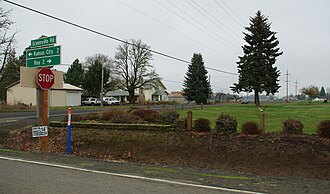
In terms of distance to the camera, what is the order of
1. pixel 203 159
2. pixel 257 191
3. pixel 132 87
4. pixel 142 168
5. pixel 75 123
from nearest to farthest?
1. pixel 257 191
2. pixel 142 168
3. pixel 203 159
4. pixel 75 123
5. pixel 132 87

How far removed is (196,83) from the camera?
64938 millimetres

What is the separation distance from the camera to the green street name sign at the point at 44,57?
35.2 feet

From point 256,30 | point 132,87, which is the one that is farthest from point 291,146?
point 132,87

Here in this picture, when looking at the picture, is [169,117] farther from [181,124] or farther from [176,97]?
[176,97]

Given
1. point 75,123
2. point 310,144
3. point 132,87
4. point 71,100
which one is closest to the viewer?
point 310,144

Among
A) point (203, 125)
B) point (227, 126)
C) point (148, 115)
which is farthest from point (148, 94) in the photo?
point (227, 126)

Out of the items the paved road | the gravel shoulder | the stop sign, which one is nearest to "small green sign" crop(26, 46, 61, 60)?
the stop sign

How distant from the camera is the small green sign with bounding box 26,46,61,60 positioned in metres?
10.8

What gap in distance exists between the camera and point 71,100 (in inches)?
2135

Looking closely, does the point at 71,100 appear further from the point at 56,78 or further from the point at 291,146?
the point at 291,146

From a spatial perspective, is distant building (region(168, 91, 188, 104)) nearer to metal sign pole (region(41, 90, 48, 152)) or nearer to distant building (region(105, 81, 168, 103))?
distant building (region(105, 81, 168, 103))

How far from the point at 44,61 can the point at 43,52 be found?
0.36m

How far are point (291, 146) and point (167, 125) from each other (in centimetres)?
510

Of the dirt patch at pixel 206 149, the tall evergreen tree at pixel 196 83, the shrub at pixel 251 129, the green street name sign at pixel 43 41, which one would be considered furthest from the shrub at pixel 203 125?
the tall evergreen tree at pixel 196 83
